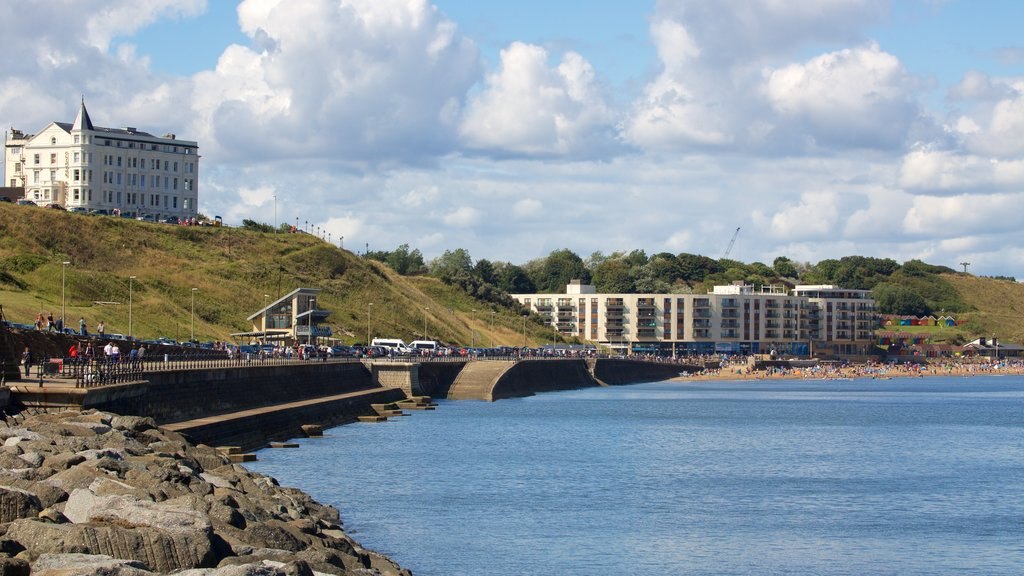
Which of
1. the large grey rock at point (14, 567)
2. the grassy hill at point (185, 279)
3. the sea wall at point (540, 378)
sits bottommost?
the large grey rock at point (14, 567)

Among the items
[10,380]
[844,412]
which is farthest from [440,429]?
[844,412]

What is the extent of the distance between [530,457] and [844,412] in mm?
55929

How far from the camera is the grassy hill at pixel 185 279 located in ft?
397

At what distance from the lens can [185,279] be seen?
14612 centimetres

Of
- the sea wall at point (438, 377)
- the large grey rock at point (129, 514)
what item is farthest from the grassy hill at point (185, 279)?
the large grey rock at point (129, 514)

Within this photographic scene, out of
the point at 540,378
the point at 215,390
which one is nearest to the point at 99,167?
the point at 540,378

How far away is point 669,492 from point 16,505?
34.0 meters

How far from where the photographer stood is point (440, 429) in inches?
3219

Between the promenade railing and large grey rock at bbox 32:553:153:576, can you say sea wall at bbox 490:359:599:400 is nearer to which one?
the promenade railing

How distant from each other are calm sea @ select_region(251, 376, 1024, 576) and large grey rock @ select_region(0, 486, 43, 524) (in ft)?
47.3

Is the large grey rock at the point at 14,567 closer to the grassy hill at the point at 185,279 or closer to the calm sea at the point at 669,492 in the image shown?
the calm sea at the point at 669,492

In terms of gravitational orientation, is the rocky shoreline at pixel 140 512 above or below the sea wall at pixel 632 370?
below

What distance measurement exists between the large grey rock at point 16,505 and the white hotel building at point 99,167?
145 m

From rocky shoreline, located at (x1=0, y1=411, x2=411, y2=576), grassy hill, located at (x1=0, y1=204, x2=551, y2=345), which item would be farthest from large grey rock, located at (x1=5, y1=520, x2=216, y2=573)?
grassy hill, located at (x1=0, y1=204, x2=551, y2=345)
